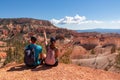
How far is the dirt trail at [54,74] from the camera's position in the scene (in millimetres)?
10227

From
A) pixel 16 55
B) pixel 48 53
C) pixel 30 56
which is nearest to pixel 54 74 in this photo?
pixel 48 53

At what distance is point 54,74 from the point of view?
10500 mm

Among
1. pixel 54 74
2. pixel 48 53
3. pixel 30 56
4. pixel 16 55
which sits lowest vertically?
pixel 16 55

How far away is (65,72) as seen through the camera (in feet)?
35.4

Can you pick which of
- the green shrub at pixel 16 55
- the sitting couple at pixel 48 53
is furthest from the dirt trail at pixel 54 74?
the green shrub at pixel 16 55

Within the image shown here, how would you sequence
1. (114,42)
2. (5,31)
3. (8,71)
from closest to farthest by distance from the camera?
(8,71)
(114,42)
(5,31)

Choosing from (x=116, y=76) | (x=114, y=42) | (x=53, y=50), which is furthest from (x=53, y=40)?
(x=114, y=42)

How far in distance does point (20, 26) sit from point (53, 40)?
17902cm

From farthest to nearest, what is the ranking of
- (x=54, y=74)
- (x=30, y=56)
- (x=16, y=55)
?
(x=16, y=55) → (x=30, y=56) → (x=54, y=74)

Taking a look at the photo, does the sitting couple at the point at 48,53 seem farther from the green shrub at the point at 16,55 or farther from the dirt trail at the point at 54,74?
the green shrub at the point at 16,55

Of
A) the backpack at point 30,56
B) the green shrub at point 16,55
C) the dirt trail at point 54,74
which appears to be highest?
the backpack at point 30,56

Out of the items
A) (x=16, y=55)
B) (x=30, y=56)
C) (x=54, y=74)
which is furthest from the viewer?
(x=16, y=55)

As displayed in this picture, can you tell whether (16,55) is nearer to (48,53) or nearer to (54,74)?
(48,53)

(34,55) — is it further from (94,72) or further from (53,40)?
(94,72)
